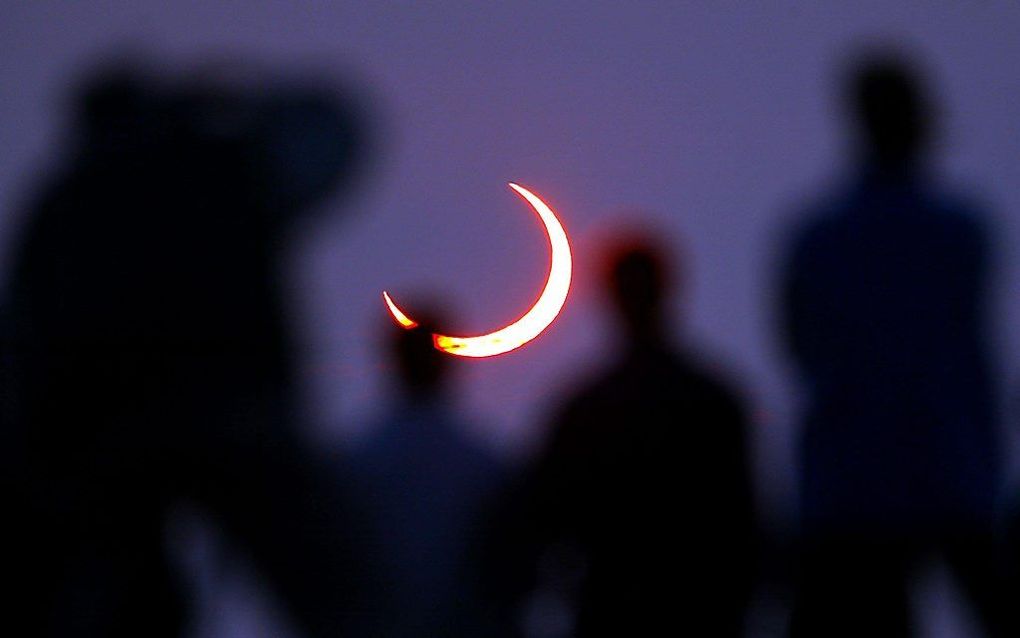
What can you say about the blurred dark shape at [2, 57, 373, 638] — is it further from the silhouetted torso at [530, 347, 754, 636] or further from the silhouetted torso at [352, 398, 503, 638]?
the silhouetted torso at [530, 347, 754, 636]

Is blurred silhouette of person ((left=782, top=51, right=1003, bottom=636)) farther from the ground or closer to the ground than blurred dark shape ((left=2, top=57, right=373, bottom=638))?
farther from the ground

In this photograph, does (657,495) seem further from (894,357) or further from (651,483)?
(894,357)

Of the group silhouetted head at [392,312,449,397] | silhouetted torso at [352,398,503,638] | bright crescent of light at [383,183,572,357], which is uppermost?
bright crescent of light at [383,183,572,357]

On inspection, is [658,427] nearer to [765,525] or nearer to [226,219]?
[765,525]

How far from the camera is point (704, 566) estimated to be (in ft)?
5.96

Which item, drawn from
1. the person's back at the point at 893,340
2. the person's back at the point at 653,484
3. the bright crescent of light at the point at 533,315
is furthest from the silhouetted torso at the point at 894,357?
the bright crescent of light at the point at 533,315

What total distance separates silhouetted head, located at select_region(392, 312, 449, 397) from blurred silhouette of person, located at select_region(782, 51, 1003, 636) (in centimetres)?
60

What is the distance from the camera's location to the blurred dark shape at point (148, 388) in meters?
2.04

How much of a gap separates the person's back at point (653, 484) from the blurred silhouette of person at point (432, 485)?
0.31 m

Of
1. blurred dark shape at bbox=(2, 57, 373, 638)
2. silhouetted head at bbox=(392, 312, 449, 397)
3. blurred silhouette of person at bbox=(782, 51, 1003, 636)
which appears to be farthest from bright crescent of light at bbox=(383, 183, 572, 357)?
blurred silhouette of person at bbox=(782, 51, 1003, 636)

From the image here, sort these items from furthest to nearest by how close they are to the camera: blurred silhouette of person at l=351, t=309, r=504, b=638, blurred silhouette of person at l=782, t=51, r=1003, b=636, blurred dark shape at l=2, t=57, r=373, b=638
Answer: blurred silhouette of person at l=351, t=309, r=504, b=638 → blurred dark shape at l=2, t=57, r=373, b=638 → blurred silhouette of person at l=782, t=51, r=1003, b=636

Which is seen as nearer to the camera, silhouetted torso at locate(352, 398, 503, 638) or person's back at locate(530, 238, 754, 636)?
person's back at locate(530, 238, 754, 636)

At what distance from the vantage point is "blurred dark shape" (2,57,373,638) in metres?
2.04

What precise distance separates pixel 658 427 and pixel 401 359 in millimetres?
500
